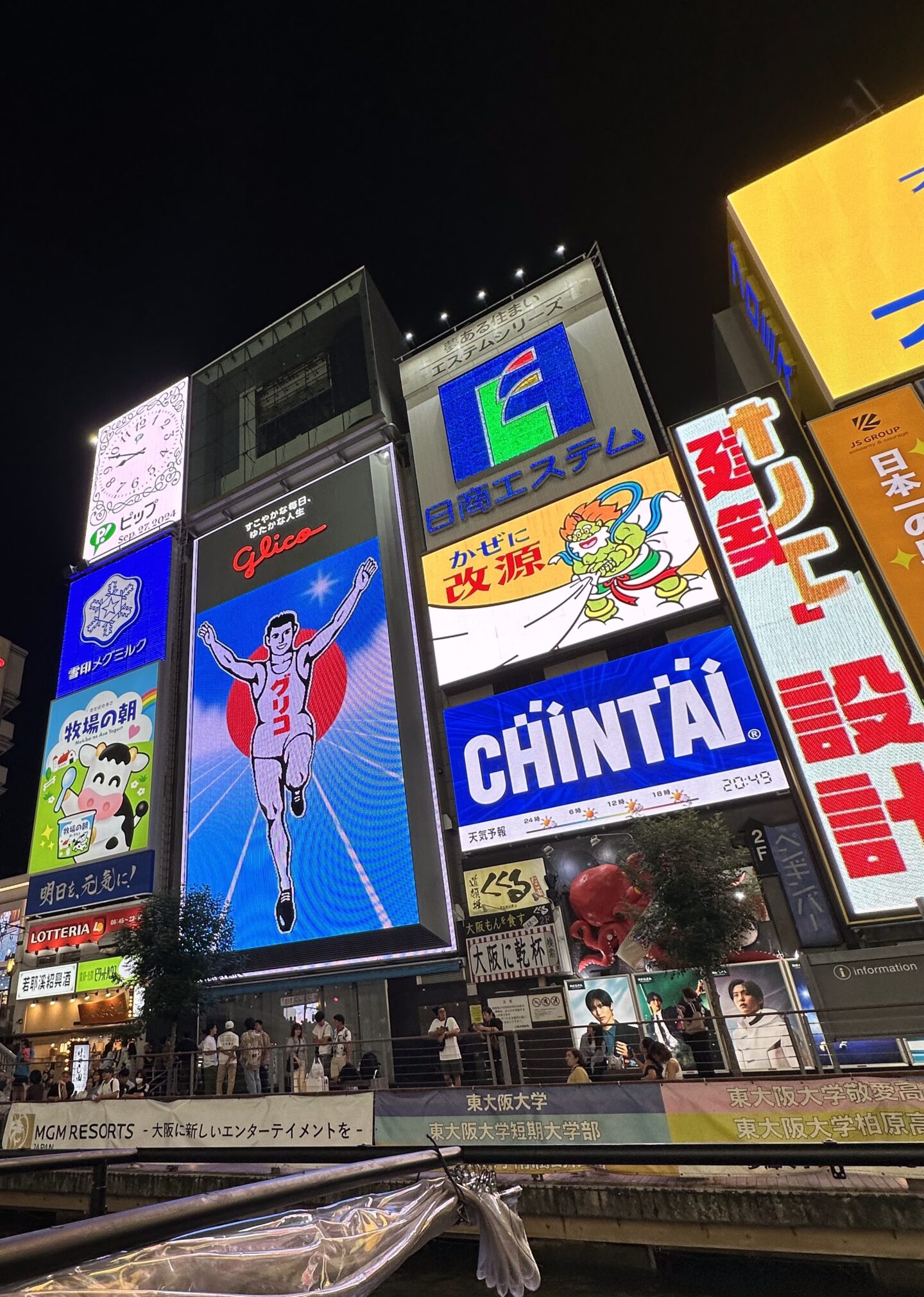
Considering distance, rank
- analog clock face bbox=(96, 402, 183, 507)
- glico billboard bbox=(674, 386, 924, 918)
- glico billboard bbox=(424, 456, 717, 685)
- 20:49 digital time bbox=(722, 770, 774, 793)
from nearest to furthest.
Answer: glico billboard bbox=(674, 386, 924, 918) → 20:49 digital time bbox=(722, 770, 774, 793) → glico billboard bbox=(424, 456, 717, 685) → analog clock face bbox=(96, 402, 183, 507)

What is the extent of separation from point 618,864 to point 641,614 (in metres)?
5.59

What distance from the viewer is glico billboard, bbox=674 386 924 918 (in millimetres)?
12531

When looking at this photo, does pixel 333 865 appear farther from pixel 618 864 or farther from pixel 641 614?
pixel 641 614

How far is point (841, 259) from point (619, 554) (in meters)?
10.00

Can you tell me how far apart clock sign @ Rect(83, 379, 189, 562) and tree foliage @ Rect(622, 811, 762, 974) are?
20601 millimetres

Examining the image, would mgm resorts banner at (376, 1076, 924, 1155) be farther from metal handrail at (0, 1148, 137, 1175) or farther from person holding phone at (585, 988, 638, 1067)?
metal handrail at (0, 1148, 137, 1175)

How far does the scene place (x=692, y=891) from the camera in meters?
12.0

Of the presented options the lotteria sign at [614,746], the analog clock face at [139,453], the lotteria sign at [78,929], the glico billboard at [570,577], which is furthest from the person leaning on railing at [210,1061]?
the analog clock face at [139,453]

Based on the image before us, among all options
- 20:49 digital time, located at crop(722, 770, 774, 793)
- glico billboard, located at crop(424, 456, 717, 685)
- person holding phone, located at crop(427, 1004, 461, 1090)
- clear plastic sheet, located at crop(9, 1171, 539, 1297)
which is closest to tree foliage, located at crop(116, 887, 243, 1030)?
person holding phone, located at crop(427, 1004, 461, 1090)

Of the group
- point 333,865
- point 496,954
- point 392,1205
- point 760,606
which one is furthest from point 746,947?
point 392,1205

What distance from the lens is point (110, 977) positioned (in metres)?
21.2

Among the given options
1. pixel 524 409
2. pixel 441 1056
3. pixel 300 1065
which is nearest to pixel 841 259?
pixel 524 409

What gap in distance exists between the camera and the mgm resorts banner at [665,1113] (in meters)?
6.83

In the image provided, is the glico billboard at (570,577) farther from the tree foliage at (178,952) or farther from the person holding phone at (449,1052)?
the tree foliage at (178,952)
